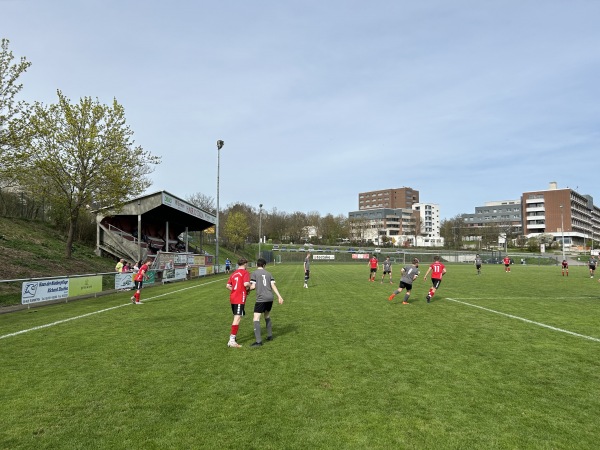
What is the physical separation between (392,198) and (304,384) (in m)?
162

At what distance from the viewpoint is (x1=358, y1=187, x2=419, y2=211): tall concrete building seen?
16300 centimetres

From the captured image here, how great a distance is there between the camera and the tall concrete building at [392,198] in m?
163

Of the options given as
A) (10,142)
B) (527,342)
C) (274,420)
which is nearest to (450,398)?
(274,420)

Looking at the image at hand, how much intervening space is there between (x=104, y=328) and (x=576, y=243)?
14423cm

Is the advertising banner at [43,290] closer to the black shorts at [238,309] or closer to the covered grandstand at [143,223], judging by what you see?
the black shorts at [238,309]

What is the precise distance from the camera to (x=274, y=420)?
488 cm

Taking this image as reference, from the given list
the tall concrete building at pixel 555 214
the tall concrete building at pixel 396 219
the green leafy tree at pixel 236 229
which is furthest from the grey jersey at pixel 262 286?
the tall concrete building at pixel 555 214

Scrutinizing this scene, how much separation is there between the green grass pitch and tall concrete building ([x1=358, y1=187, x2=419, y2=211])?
15458 cm

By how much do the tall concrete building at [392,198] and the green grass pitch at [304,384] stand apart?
155m

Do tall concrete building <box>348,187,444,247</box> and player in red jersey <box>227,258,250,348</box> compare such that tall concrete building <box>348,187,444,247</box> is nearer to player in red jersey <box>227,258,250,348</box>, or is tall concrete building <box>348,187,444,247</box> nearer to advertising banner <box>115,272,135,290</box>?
advertising banner <box>115,272,135,290</box>

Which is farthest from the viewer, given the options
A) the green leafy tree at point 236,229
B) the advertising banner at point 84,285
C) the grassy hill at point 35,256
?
the green leafy tree at point 236,229

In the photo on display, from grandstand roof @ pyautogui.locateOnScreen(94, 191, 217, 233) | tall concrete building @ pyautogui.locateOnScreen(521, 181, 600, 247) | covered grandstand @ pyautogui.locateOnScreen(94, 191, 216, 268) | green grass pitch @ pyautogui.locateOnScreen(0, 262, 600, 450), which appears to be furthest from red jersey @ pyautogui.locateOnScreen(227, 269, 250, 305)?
tall concrete building @ pyautogui.locateOnScreen(521, 181, 600, 247)

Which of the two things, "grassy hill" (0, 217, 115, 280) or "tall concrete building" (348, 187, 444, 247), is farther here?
"tall concrete building" (348, 187, 444, 247)

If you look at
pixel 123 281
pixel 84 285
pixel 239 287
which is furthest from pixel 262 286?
pixel 123 281
